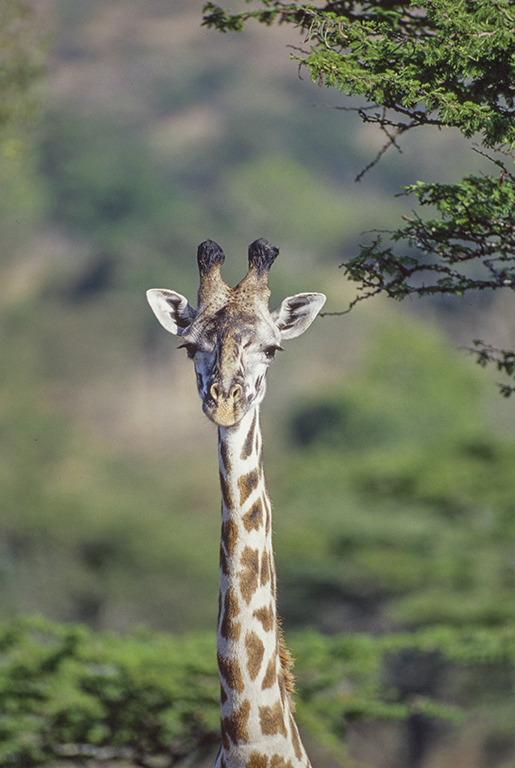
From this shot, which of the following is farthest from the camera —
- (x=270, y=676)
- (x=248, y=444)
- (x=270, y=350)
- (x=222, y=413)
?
(x=270, y=676)

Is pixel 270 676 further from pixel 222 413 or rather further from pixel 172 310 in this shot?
pixel 172 310

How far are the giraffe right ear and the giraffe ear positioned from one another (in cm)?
54

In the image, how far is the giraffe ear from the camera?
217 inches

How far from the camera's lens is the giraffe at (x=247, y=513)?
5.05 meters

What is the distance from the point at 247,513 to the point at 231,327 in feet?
3.54

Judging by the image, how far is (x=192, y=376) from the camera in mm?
54688

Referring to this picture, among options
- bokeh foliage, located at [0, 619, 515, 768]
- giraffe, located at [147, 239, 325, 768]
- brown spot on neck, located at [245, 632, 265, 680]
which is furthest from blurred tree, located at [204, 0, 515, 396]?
bokeh foliage, located at [0, 619, 515, 768]

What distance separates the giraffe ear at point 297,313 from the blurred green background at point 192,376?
Answer: 48.6ft

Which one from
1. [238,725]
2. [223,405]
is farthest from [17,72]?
[238,725]

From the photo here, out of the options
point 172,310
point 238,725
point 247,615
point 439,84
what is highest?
point 439,84

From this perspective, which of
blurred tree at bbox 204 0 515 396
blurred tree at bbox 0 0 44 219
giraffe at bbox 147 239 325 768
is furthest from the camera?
blurred tree at bbox 0 0 44 219

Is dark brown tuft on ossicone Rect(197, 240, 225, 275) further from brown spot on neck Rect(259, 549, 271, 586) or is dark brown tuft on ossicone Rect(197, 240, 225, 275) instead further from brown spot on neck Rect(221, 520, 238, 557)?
brown spot on neck Rect(259, 549, 271, 586)

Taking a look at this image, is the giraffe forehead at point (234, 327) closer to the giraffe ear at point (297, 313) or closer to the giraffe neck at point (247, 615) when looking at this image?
the giraffe ear at point (297, 313)

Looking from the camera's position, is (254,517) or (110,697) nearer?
(254,517)
